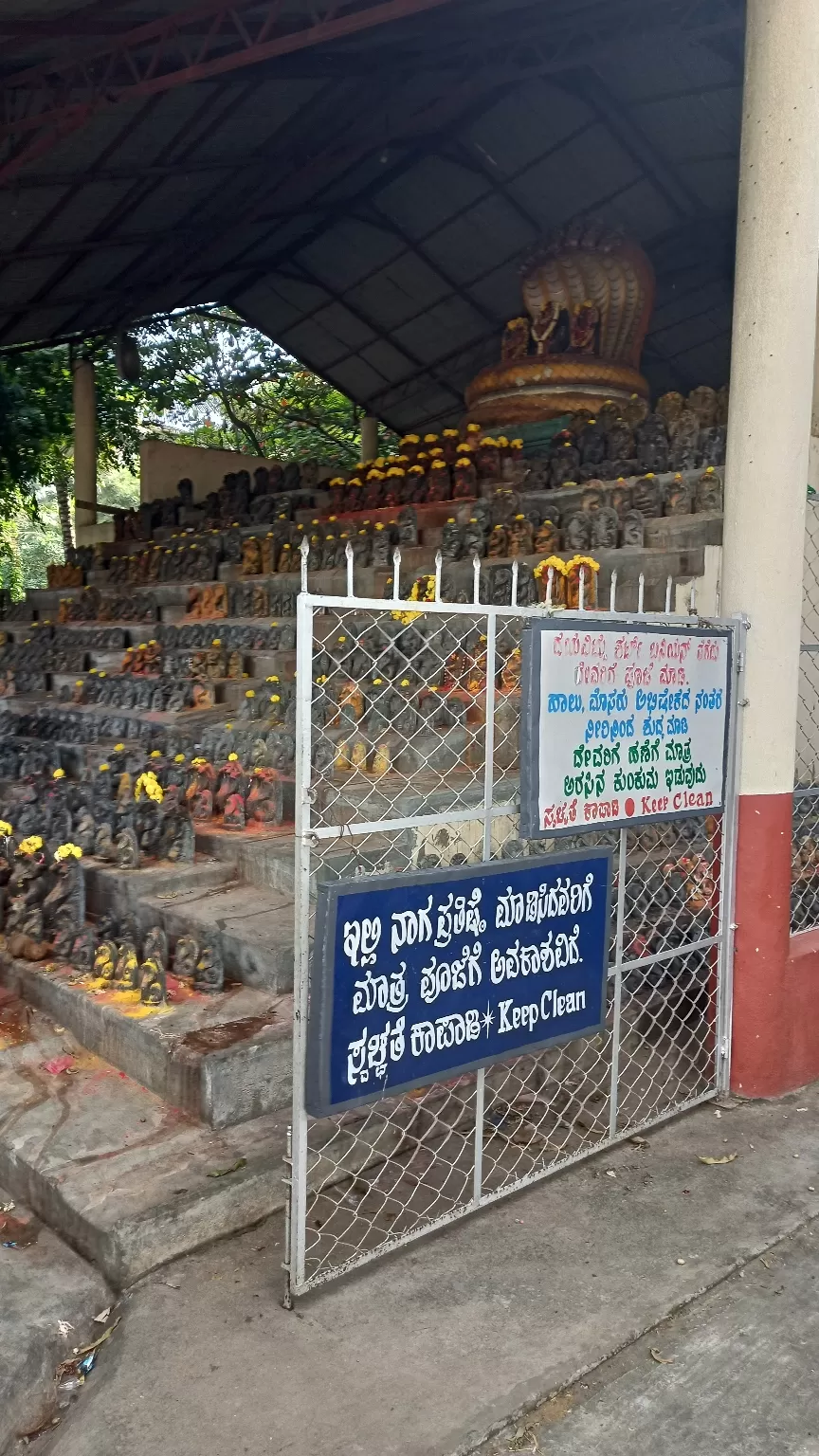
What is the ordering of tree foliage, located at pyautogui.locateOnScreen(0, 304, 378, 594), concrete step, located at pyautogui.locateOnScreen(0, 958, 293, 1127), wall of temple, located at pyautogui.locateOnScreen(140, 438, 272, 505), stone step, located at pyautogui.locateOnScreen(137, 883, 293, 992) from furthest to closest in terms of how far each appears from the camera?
wall of temple, located at pyautogui.locateOnScreen(140, 438, 272, 505), tree foliage, located at pyautogui.locateOnScreen(0, 304, 378, 594), stone step, located at pyautogui.locateOnScreen(137, 883, 293, 992), concrete step, located at pyautogui.locateOnScreen(0, 958, 293, 1127)

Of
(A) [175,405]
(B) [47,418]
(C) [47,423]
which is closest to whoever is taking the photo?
(C) [47,423]

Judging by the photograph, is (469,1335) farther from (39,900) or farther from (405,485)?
(405,485)

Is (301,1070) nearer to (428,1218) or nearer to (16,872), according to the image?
(428,1218)

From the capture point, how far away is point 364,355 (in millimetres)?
19750

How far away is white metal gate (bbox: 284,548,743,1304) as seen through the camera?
2941mm

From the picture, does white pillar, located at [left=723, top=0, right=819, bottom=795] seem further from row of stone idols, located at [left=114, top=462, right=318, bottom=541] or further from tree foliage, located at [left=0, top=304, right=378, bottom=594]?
tree foliage, located at [left=0, top=304, right=378, bottom=594]

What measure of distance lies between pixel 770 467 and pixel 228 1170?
132 inches

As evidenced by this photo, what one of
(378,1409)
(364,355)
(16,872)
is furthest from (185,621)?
(364,355)

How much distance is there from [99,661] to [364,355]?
1166cm

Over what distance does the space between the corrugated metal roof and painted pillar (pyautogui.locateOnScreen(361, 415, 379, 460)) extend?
0.85m

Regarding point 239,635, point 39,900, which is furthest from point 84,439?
point 39,900

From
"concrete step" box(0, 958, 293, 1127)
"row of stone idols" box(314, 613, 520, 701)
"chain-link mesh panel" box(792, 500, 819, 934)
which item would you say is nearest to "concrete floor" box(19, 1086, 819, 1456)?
"concrete step" box(0, 958, 293, 1127)

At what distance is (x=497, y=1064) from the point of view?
381 centimetres

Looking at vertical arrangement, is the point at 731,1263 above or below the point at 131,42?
below
